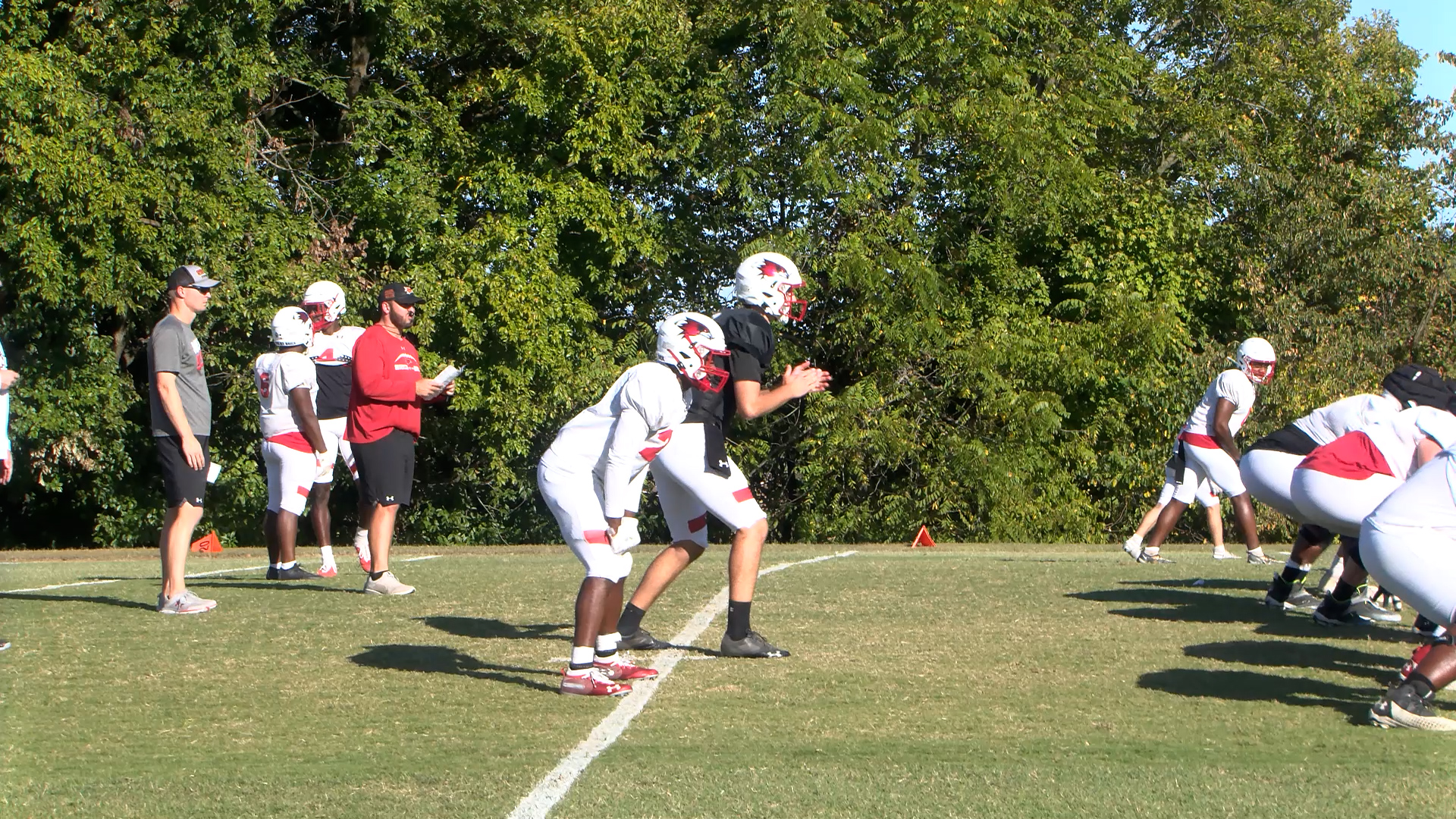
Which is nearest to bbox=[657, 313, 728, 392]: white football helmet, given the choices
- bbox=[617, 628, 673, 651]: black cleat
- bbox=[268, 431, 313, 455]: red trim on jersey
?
bbox=[617, 628, 673, 651]: black cleat

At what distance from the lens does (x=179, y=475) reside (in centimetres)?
898

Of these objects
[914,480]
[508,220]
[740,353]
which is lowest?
[914,480]

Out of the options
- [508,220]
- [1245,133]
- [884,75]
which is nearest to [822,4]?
[884,75]

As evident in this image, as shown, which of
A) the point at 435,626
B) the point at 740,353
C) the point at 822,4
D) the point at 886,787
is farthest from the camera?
the point at 822,4

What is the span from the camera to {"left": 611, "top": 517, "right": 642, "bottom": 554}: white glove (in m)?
6.76

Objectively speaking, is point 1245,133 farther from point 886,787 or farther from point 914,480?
point 886,787

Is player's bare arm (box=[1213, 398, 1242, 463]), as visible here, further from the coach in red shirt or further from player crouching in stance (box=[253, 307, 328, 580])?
player crouching in stance (box=[253, 307, 328, 580])

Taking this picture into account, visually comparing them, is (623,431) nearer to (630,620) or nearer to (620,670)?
(620,670)

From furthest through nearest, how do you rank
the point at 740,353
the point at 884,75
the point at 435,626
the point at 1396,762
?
the point at 884,75 < the point at 435,626 < the point at 740,353 < the point at 1396,762

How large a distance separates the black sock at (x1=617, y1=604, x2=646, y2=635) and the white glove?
39cm

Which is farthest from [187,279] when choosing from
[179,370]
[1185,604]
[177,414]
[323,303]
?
[1185,604]

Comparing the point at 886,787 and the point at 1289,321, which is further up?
the point at 1289,321

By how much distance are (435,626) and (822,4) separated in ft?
52.3

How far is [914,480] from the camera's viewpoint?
2358 centimetres
